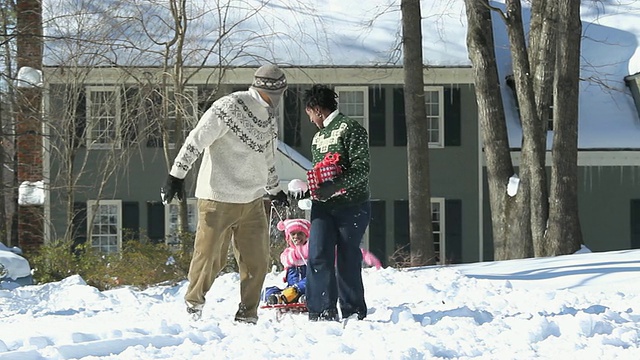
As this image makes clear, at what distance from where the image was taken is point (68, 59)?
22.5 meters

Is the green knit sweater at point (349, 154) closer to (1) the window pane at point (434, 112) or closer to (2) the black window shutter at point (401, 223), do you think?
(2) the black window shutter at point (401, 223)

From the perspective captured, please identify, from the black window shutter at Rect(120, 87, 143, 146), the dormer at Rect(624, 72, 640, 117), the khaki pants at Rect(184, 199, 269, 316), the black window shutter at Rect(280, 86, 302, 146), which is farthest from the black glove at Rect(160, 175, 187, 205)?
the dormer at Rect(624, 72, 640, 117)

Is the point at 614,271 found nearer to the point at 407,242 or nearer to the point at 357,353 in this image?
the point at 357,353

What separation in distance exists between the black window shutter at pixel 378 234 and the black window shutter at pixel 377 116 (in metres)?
1.50

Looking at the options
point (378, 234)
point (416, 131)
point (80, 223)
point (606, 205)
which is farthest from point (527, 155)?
point (80, 223)

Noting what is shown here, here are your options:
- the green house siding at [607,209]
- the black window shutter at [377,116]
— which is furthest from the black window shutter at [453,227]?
the black window shutter at [377,116]

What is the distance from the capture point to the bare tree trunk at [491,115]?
1852 centimetres

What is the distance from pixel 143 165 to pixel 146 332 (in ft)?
60.9

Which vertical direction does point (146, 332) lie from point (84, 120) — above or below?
below

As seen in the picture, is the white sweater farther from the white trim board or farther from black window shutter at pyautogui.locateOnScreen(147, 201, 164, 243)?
the white trim board

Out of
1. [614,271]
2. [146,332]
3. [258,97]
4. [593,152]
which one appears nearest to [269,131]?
[258,97]

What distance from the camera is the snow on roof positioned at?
2166cm

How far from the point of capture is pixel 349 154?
808 centimetres

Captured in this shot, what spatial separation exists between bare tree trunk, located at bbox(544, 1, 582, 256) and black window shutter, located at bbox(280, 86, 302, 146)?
10.4 metres
